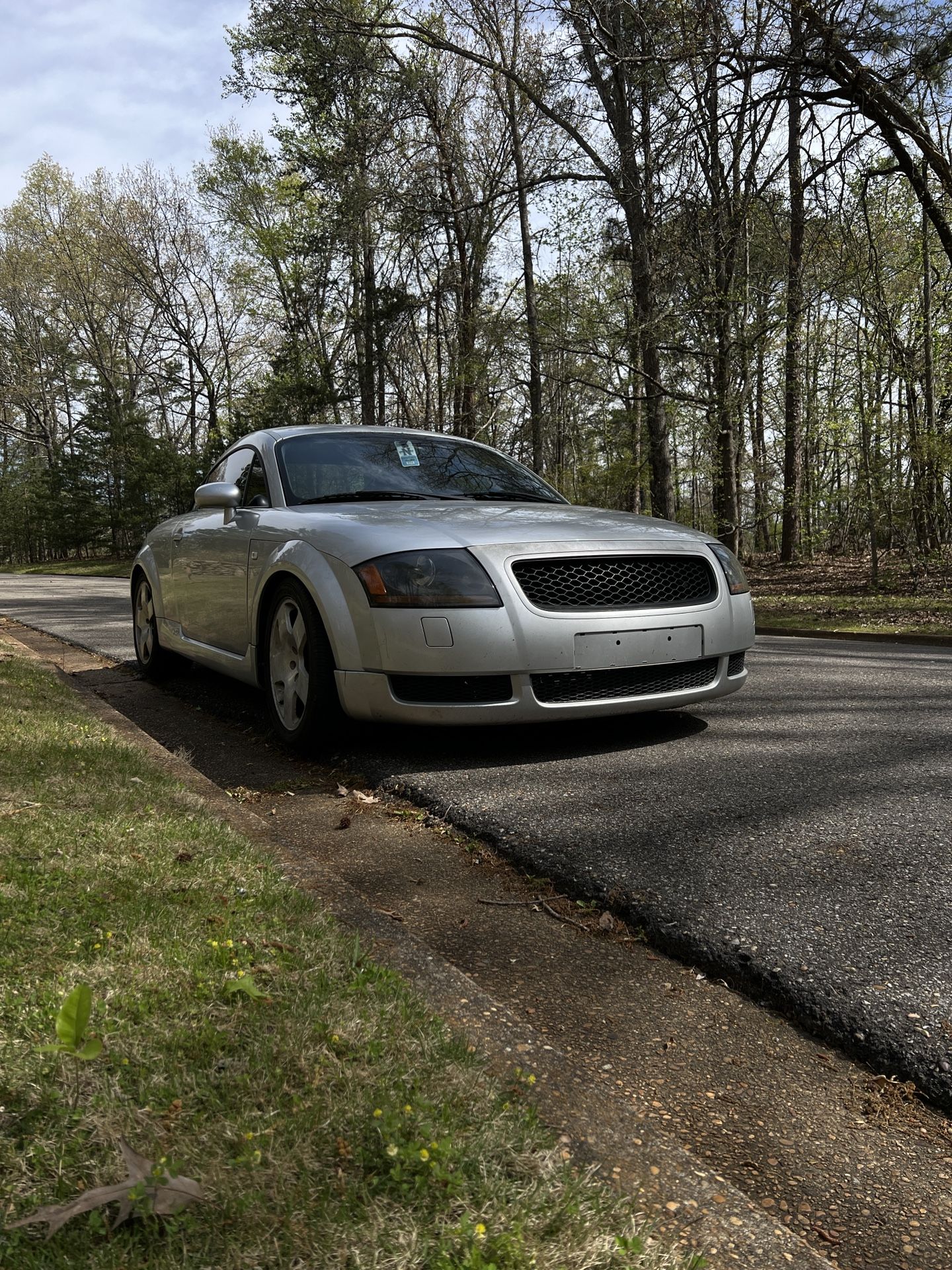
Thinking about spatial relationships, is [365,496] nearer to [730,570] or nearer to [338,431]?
[338,431]

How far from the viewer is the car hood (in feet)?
13.1

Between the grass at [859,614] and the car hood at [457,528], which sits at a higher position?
the car hood at [457,528]

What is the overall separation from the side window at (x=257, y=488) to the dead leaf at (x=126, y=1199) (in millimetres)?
4103

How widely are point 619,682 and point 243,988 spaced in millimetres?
2576

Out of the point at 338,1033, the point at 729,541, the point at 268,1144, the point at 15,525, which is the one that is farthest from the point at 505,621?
the point at 15,525

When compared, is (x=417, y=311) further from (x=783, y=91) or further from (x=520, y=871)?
(x=520, y=871)

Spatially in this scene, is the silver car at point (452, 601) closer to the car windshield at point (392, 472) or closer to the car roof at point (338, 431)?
the car windshield at point (392, 472)

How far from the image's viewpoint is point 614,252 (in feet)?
50.9

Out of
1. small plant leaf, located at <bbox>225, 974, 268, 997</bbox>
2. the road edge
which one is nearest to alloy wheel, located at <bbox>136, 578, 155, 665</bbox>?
small plant leaf, located at <bbox>225, 974, 268, 997</bbox>

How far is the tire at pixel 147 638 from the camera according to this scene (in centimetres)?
676

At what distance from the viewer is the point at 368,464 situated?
517 centimetres

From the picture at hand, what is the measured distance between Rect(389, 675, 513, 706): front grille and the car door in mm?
1310

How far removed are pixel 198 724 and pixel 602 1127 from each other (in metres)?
4.14

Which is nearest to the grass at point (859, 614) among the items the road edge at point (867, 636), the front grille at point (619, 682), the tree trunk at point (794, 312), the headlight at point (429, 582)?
the road edge at point (867, 636)
